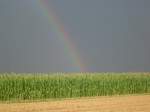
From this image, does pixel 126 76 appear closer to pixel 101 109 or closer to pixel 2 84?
pixel 2 84

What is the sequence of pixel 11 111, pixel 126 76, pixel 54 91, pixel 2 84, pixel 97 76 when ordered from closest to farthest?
1. pixel 11 111
2. pixel 2 84
3. pixel 54 91
4. pixel 97 76
5. pixel 126 76

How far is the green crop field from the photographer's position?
30.0 metres

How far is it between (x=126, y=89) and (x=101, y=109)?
16.9m

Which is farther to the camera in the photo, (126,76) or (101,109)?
(126,76)

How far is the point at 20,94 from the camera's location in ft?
99.0

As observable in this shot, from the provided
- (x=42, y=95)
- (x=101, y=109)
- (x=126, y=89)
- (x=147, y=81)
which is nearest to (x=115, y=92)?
(x=126, y=89)

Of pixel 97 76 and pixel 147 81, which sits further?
pixel 147 81

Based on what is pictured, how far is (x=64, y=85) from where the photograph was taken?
1286 inches

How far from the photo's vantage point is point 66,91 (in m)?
32.6

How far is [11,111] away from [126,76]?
67.1 ft

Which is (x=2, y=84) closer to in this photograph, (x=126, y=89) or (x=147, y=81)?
(x=126, y=89)

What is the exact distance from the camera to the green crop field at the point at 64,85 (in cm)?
3002

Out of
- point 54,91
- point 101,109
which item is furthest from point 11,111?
point 54,91

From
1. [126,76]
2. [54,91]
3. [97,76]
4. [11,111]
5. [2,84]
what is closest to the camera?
[11,111]
